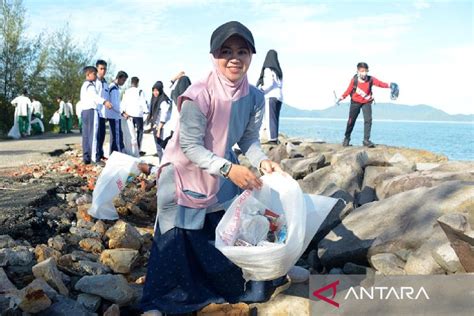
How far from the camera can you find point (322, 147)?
9789 millimetres

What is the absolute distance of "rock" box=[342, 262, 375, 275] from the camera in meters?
3.34

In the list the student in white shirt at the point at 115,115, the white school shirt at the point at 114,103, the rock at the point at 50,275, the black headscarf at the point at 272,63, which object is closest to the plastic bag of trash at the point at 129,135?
the student in white shirt at the point at 115,115

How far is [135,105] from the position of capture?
33.0 feet

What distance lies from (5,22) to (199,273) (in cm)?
2396

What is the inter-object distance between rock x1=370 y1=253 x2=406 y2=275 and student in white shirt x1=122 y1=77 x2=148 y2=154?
7467 mm

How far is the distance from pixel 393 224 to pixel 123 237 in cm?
205

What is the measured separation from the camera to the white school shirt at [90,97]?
845 cm

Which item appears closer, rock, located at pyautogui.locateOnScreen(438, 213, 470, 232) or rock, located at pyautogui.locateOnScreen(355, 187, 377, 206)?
rock, located at pyautogui.locateOnScreen(438, 213, 470, 232)

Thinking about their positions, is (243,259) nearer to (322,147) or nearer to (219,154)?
(219,154)

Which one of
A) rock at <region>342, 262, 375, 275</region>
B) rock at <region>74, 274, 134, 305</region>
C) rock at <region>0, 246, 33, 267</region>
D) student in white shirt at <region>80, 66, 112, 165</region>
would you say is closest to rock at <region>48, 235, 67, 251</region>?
rock at <region>0, 246, 33, 267</region>

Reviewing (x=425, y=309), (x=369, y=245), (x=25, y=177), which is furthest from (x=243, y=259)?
(x=25, y=177)

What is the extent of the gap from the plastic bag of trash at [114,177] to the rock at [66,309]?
1.69 metres

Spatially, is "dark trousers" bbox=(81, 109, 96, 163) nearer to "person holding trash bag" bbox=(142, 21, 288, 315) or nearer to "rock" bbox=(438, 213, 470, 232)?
"person holding trash bag" bbox=(142, 21, 288, 315)

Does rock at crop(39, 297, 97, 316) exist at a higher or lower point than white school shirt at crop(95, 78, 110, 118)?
lower
